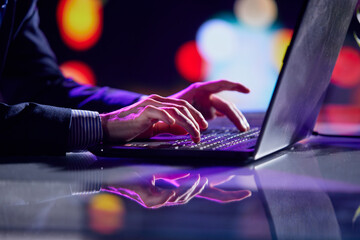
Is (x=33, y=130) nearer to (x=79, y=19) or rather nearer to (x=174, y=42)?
(x=174, y=42)

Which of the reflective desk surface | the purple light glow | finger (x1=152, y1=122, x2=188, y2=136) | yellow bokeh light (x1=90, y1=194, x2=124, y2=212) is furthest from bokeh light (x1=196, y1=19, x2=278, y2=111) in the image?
yellow bokeh light (x1=90, y1=194, x2=124, y2=212)

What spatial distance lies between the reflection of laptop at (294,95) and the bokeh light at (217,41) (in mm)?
2404

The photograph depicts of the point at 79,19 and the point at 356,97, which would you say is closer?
the point at 356,97

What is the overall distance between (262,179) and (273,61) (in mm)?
2965

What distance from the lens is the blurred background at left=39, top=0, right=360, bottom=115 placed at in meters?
3.15

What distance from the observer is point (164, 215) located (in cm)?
38

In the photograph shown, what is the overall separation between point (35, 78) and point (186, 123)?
0.76 metres

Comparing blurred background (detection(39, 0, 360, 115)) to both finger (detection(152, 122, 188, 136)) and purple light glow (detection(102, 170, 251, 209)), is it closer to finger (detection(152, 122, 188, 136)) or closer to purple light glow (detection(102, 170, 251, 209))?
finger (detection(152, 122, 188, 136))

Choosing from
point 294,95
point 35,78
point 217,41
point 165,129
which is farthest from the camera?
point 217,41

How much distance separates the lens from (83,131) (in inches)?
30.5

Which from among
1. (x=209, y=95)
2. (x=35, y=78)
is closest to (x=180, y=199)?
(x=209, y=95)

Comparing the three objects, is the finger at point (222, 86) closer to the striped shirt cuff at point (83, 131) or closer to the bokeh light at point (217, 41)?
the striped shirt cuff at point (83, 131)

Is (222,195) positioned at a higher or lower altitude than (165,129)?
higher

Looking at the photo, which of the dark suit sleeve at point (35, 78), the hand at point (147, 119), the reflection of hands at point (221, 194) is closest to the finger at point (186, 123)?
the hand at point (147, 119)
